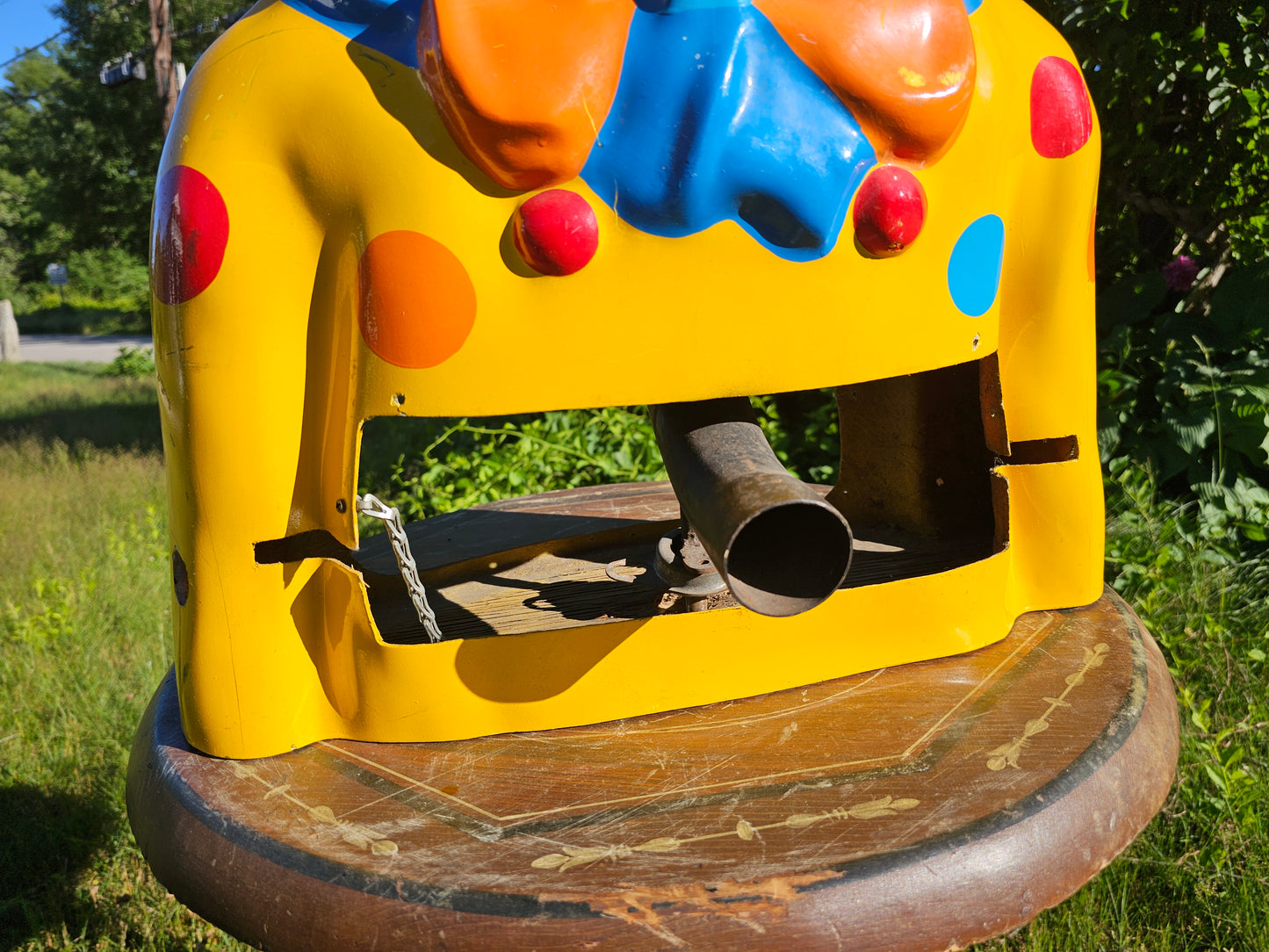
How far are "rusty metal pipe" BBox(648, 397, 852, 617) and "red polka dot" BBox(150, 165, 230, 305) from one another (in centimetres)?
47

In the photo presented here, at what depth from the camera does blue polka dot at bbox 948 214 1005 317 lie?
1.02 m

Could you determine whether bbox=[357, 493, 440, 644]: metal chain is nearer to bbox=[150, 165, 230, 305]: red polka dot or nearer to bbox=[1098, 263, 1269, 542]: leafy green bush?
bbox=[150, 165, 230, 305]: red polka dot

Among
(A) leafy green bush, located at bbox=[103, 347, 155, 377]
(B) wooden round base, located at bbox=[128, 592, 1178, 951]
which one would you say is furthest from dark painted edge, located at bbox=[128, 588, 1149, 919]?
(A) leafy green bush, located at bbox=[103, 347, 155, 377]

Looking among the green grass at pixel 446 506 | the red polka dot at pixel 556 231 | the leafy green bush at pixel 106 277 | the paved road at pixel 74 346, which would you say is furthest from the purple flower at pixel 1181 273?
the leafy green bush at pixel 106 277

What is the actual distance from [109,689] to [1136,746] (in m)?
2.25

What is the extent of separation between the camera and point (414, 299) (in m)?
0.90

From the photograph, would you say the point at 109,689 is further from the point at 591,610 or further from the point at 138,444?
the point at 138,444

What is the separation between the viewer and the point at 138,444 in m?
5.26

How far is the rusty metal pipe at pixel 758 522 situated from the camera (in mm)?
798

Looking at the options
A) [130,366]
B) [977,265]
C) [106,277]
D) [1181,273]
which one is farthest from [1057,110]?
[106,277]

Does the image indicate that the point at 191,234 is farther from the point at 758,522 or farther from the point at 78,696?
the point at 78,696

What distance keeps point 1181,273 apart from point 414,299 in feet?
7.10

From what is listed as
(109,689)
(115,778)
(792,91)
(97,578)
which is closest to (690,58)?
(792,91)

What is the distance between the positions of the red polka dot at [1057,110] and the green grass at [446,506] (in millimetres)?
964
